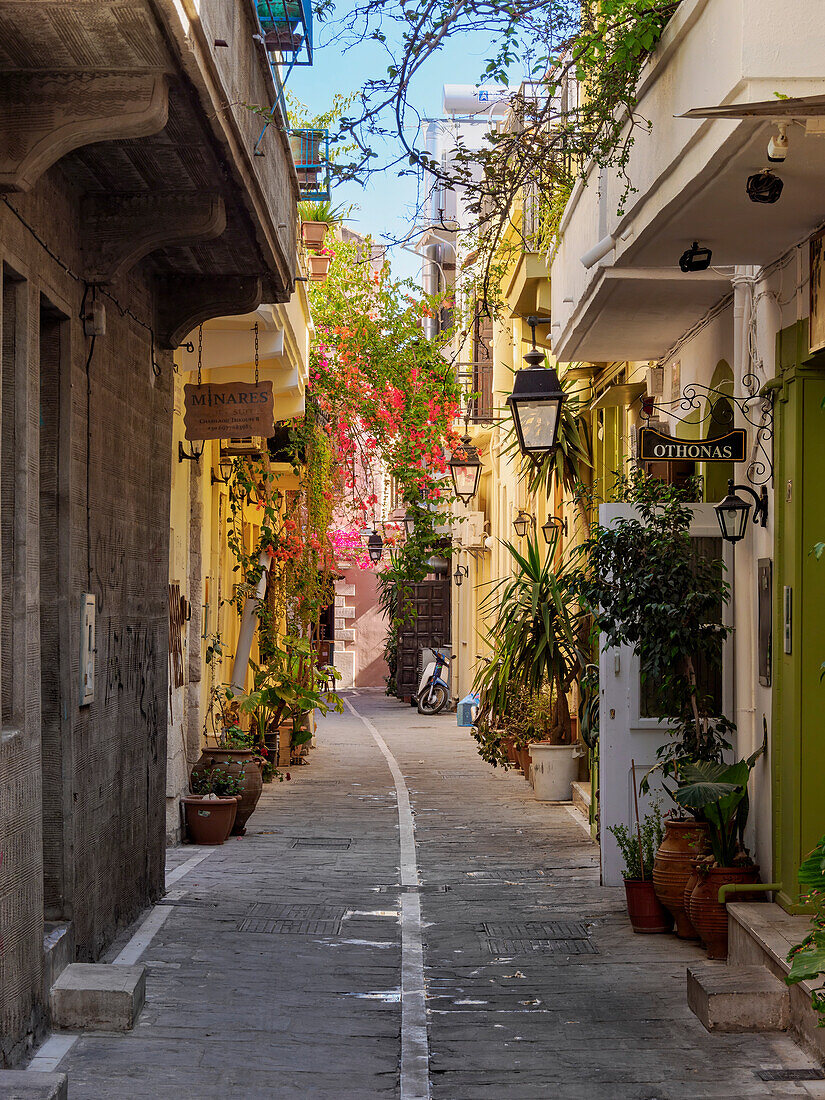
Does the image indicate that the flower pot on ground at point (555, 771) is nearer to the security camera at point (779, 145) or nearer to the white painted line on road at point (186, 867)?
the white painted line on road at point (186, 867)

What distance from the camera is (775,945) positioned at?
6402 millimetres

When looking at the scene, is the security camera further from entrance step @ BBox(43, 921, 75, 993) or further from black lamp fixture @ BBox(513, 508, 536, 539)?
black lamp fixture @ BBox(513, 508, 536, 539)

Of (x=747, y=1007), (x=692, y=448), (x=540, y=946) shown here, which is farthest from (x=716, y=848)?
(x=692, y=448)

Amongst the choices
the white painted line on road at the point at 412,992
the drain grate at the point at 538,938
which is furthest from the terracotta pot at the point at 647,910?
the white painted line on road at the point at 412,992

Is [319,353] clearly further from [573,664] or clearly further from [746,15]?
[746,15]

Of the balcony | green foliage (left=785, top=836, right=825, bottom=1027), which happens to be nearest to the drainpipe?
the balcony

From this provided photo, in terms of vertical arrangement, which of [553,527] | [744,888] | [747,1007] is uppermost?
[553,527]

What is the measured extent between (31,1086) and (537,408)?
8.55 metres

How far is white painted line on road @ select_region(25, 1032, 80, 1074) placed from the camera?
548 centimetres

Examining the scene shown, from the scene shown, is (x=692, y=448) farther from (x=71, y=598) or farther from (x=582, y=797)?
(x=582, y=797)

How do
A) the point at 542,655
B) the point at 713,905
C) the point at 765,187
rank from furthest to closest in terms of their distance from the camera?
the point at 542,655 → the point at 713,905 → the point at 765,187

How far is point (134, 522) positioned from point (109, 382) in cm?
107

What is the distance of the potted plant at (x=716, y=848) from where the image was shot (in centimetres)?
743

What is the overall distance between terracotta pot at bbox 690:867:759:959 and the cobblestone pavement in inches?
8.6
